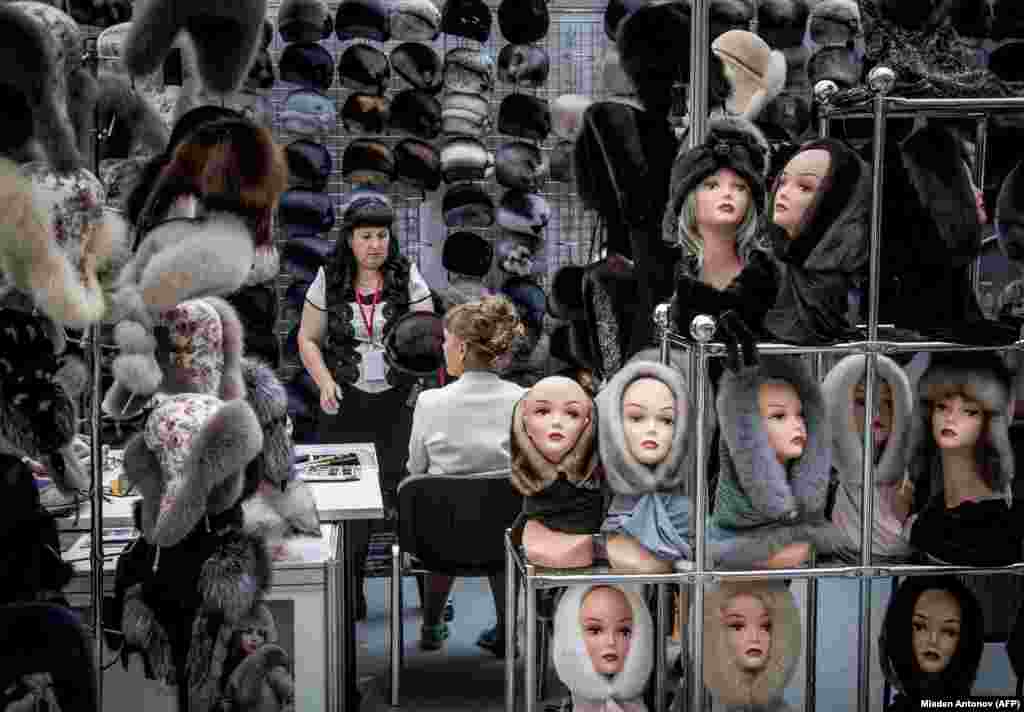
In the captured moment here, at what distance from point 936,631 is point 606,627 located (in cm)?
79

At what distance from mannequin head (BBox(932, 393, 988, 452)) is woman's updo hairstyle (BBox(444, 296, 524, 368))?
62.8 inches

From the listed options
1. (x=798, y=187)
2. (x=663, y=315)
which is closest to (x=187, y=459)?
(x=663, y=315)

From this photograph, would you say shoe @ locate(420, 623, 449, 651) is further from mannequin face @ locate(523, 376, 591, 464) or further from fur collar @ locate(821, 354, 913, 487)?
fur collar @ locate(821, 354, 913, 487)

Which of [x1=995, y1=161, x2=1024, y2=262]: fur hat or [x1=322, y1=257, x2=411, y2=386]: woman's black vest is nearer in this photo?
[x1=995, y1=161, x2=1024, y2=262]: fur hat

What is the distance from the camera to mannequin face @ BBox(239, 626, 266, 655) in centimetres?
297

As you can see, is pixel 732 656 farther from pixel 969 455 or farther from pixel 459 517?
pixel 459 517

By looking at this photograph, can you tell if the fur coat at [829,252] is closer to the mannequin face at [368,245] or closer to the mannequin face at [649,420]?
the mannequin face at [649,420]

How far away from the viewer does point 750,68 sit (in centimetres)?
330

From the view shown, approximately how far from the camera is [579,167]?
11.7 feet

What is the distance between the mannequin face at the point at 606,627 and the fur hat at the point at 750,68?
126 centimetres

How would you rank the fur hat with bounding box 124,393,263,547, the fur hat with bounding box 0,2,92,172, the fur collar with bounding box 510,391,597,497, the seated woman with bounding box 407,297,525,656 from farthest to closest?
the seated woman with bounding box 407,297,525,656
the fur collar with bounding box 510,391,597,497
the fur hat with bounding box 124,393,263,547
the fur hat with bounding box 0,2,92,172

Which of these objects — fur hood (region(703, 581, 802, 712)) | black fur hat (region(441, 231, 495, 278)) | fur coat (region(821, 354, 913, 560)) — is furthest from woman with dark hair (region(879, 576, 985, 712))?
black fur hat (region(441, 231, 495, 278))

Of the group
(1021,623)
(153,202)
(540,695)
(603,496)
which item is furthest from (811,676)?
(153,202)

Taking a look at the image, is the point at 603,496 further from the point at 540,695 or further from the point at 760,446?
the point at 540,695
